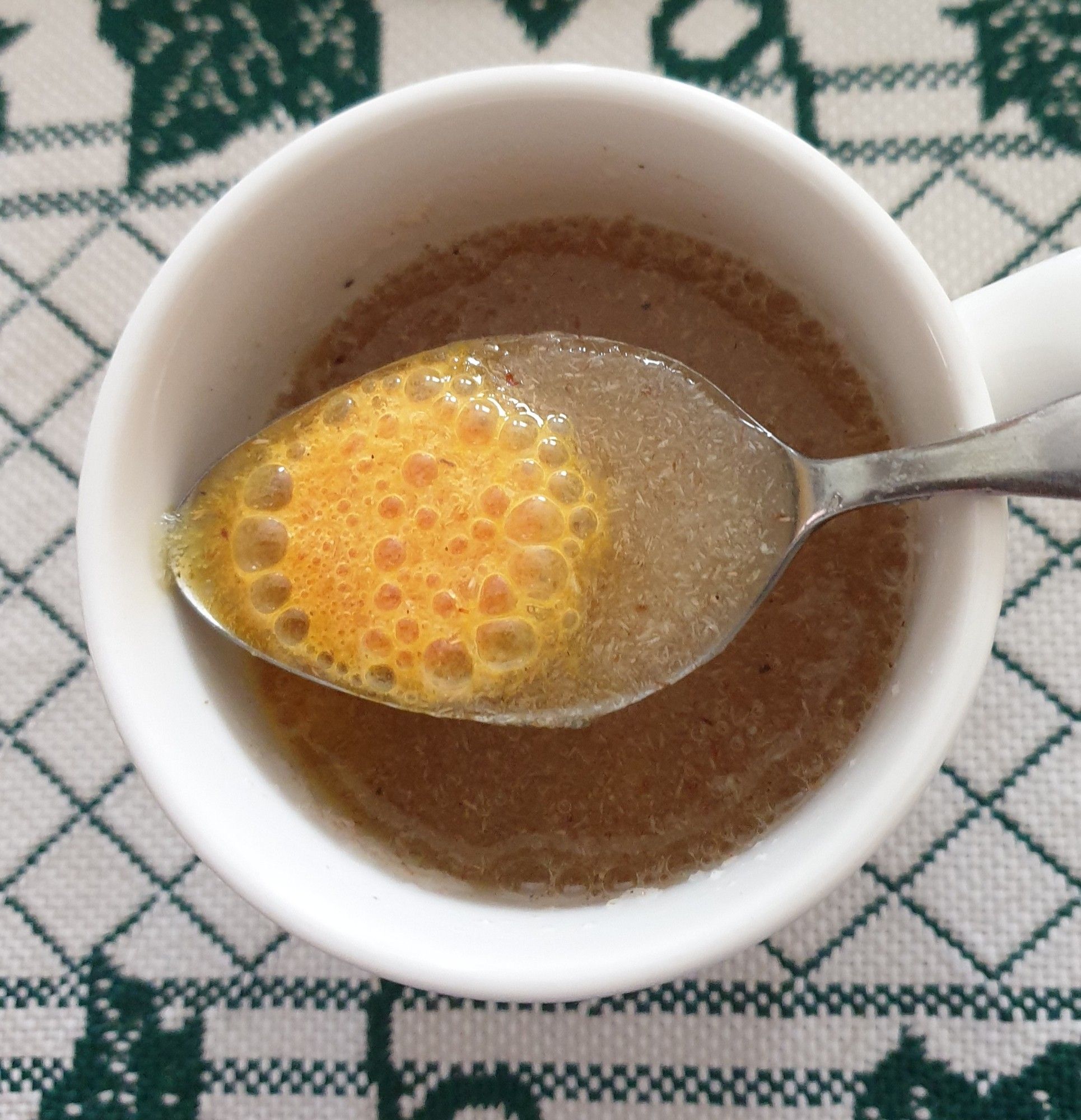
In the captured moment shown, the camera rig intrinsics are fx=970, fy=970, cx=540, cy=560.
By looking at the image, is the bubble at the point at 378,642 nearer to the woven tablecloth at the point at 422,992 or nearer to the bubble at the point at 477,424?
the bubble at the point at 477,424

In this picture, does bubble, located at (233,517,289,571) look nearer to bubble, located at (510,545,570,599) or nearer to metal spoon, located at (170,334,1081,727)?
metal spoon, located at (170,334,1081,727)

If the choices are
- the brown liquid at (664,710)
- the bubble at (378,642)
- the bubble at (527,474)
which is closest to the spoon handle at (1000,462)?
the brown liquid at (664,710)

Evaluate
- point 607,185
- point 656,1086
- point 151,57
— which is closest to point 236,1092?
point 656,1086

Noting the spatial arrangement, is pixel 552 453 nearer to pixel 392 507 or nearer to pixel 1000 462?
pixel 392 507

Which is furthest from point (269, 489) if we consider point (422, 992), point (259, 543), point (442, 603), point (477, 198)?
point (422, 992)

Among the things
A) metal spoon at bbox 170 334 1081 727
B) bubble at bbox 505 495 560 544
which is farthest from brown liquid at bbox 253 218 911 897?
bubble at bbox 505 495 560 544

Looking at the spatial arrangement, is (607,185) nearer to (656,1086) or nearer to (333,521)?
(333,521)
